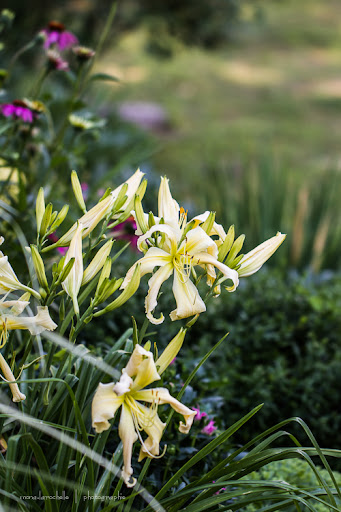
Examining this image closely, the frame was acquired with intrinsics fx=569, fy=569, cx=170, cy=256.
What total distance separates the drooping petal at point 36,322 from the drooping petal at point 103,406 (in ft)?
0.46

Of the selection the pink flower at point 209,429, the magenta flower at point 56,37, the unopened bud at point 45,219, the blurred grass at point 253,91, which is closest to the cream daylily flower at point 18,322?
the unopened bud at point 45,219

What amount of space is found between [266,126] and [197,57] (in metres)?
5.65

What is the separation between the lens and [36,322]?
93cm

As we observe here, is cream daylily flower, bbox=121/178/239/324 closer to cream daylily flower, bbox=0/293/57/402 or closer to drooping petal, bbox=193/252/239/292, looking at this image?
drooping petal, bbox=193/252/239/292

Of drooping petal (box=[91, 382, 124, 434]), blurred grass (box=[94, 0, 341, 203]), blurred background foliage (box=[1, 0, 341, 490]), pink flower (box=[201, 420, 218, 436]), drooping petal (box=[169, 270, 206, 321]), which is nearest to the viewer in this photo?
drooping petal (box=[91, 382, 124, 434])

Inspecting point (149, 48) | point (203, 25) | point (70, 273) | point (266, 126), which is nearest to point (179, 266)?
point (70, 273)

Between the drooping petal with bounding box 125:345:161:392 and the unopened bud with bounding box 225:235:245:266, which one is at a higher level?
the unopened bud with bounding box 225:235:245:266

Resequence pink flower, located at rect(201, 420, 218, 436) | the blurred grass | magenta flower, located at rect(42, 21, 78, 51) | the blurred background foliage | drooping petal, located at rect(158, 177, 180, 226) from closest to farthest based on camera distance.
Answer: drooping petal, located at rect(158, 177, 180, 226) < pink flower, located at rect(201, 420, 218, 436) < the blurred background foliage < magenta flower, located at rect(42, 21, 78, 51) < the blurred grass

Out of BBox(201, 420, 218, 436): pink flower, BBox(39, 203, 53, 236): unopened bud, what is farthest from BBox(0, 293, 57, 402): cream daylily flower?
BBox(201, 420, 218, 436): pink flower

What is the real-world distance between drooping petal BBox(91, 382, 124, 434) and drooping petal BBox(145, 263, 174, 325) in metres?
0.13

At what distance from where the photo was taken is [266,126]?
1138 centimetres

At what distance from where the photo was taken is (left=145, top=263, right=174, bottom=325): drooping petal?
930 millimetres

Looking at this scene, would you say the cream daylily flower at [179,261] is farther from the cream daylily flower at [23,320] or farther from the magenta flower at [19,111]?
the magenta flower at [19,111]

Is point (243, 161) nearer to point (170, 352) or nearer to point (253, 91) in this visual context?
point (170, 352)
